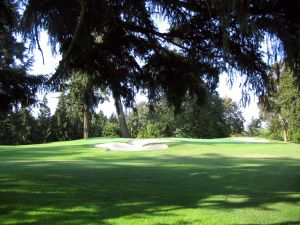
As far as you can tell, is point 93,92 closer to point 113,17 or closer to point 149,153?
point 113,17

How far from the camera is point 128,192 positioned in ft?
23.7

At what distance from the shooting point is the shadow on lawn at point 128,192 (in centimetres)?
565

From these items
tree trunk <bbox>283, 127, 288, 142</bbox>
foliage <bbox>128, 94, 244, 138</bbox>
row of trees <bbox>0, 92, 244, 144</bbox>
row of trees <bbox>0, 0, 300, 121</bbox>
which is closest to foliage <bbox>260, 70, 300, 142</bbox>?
tree trunk <bbox>283, 127, 288, 142</bbox>

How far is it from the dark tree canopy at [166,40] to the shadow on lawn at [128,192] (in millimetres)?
1584

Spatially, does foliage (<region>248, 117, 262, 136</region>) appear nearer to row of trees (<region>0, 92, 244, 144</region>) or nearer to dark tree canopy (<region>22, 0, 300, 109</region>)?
row of trees (<region>0, 92, 244, 144</region>)

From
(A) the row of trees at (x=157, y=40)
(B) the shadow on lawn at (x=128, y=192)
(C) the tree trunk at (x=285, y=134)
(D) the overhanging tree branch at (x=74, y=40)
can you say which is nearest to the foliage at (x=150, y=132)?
(C) the tree trunk at (x=285, y=134)

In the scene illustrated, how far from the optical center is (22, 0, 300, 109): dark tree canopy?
14.3 ft

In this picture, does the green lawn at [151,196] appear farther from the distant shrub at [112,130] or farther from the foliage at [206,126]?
the distant shrub at [112,130]

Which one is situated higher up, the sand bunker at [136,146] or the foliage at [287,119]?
the foliage at [287,119]

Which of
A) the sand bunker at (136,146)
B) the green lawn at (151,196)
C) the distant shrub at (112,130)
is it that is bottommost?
the green lawn at (151,196)

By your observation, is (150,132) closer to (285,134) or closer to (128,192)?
(285,134)

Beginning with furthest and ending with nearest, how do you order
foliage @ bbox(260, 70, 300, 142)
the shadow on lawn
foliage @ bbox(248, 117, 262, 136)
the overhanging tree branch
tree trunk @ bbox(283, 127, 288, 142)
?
foliage @ bbox(248, 117, 262, 136) < tree trunk @ bbox(283, 127, 288, 142) < foliage @ bbox(260, 70, 300, 142) < the shadow on lawn < the overhanging tree branch

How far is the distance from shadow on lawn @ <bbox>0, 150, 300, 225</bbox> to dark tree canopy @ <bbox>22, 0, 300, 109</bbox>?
62.4 inches

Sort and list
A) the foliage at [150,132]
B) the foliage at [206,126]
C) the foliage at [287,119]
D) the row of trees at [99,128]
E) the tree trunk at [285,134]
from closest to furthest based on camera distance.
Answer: the foliage at [287,119] < the row of trees at [99,128] < the tree trunk at [285,134] < the foliage at [150,132] < the foliage at [206,126]
